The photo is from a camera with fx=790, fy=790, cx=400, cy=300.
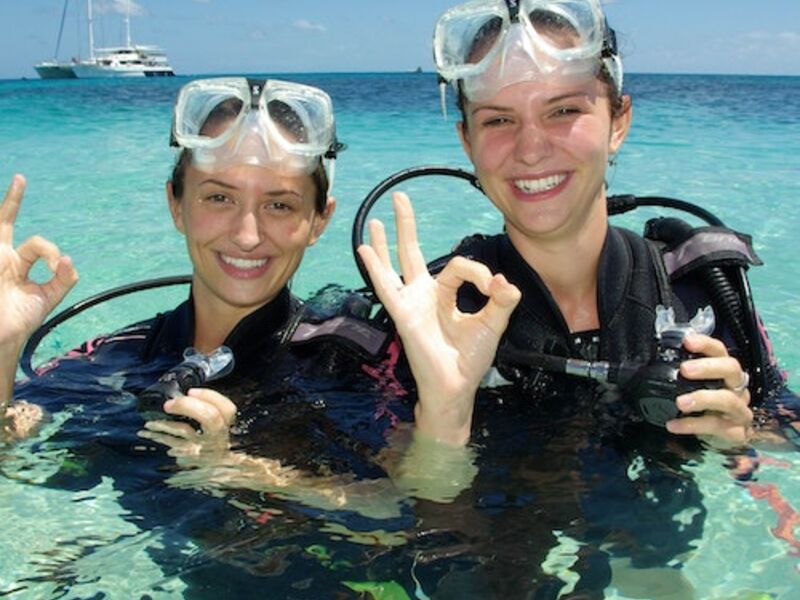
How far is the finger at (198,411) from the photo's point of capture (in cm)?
232

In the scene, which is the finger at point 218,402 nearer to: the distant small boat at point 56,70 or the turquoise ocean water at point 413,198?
the turquoise ocean water at point 413,198

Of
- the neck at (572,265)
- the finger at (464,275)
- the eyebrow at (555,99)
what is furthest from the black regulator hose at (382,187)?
the finger at (464,275)

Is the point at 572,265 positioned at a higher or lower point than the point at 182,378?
higher

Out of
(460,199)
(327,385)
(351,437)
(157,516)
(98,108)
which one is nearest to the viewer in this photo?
(157,516)

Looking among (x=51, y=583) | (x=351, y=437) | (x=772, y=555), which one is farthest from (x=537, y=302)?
(x=51, y=583)

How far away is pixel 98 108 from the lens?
28953 millimetres

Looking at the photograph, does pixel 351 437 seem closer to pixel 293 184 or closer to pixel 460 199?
pixel 293 184

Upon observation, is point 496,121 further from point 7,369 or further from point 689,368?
point 7,369

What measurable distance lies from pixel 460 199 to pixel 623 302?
24.8 feet

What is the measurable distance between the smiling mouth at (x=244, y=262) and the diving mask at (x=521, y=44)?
0.95 m

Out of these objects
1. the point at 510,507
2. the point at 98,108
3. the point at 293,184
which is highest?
the point at 293,184

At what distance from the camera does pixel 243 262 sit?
2.88 m

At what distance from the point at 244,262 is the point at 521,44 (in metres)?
1.23

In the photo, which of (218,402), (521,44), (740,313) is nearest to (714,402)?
(740,313)
